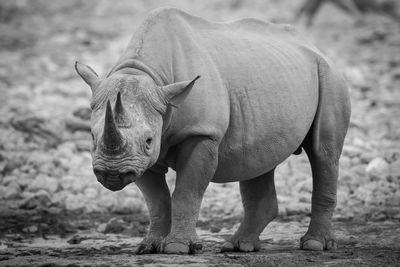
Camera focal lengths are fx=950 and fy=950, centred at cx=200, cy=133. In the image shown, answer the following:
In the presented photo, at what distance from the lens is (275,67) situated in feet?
23.5

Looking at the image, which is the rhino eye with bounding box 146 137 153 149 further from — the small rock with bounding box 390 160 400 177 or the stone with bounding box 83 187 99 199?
the small rock with bounding box 390 160 400 177

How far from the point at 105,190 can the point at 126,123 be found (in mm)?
4122

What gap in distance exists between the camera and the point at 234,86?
6785mm

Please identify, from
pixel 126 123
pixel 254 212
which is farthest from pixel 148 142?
pixel 254 212

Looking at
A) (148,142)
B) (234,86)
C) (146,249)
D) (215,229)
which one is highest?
(234,86)

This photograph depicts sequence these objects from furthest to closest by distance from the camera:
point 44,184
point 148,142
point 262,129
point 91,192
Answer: point 44,184
point 91,192
point 262,129
point 148,142

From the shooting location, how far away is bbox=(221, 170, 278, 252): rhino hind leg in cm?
721

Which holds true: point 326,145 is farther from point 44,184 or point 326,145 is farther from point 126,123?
point 44,184

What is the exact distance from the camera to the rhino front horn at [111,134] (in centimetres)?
553

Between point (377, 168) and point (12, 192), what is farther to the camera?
point (377, 168)

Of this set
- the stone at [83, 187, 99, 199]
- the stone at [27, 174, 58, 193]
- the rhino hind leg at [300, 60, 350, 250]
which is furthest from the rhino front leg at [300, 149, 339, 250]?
the stone at [27, 174, 58, 193]

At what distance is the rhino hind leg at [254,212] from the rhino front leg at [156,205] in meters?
0.56

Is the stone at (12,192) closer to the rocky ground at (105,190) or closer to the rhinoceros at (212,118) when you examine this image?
the rocky ground at (105,190)

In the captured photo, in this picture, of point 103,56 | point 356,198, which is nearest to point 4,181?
point 356,198
